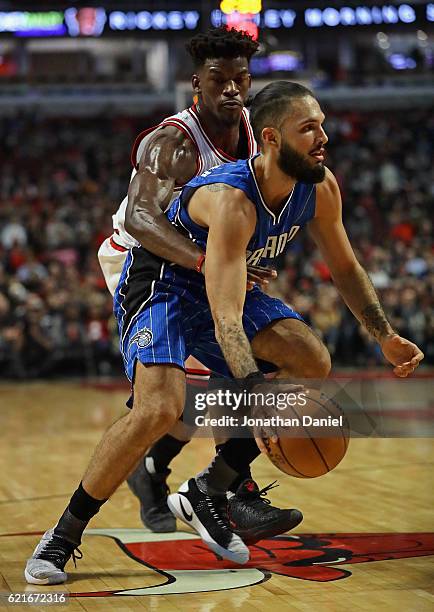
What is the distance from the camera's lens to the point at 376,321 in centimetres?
385

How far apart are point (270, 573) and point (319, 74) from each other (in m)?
20.7

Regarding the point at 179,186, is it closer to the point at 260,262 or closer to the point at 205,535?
the point at 260,262

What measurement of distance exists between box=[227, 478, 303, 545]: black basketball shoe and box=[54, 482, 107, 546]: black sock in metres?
0.59

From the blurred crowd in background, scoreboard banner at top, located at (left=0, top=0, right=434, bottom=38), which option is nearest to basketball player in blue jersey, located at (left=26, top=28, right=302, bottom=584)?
the blurred crowd in background

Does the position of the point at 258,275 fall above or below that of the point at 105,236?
above

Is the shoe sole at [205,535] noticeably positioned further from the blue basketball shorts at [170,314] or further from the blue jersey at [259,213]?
the blue jersey at [259,213]

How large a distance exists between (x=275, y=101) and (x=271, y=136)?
125mm

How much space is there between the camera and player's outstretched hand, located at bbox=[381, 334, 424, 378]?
3.66 metres

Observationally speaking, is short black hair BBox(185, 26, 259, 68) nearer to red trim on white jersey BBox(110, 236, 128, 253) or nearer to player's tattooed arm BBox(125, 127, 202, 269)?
player's tattooed arm BBox(125, 127, 202, 269)

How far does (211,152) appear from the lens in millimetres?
4309

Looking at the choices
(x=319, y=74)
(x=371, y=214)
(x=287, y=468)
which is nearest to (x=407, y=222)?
(x=371, y=214)

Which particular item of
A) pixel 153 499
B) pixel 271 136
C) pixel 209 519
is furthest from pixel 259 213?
pixel 153 499

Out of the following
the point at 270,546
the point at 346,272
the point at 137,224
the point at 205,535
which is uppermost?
the point at 137,224

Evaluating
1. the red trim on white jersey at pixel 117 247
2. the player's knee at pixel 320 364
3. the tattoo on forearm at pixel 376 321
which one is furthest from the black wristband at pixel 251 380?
the red trim on white jersey at pixel 117 247
